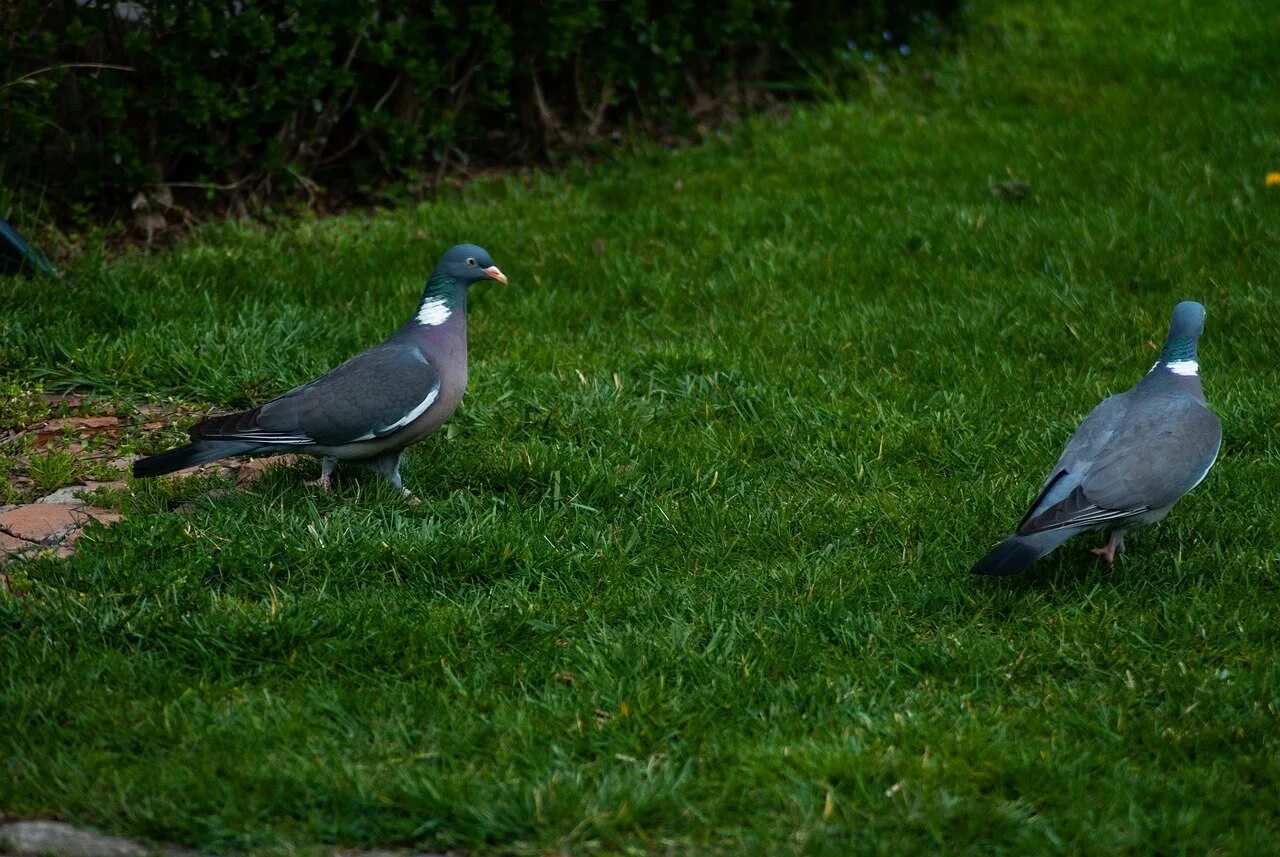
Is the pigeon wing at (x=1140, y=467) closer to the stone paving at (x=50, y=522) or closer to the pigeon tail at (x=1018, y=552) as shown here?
the pigeon tail at (x=1018, y=552)

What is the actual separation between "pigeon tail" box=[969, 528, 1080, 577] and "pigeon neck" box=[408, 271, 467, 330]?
2030 millimetres

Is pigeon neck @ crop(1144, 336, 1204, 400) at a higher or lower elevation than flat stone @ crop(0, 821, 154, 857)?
higher

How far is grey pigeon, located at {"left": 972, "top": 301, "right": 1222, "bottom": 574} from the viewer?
12.8 feet

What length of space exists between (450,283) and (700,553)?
137cm

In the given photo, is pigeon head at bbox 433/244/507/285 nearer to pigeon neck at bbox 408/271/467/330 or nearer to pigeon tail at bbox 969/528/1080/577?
pigeon neck at bbox 408/271/467/330

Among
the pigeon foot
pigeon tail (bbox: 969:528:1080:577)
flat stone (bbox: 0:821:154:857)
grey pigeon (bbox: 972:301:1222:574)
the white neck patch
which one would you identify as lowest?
the pigeon foot

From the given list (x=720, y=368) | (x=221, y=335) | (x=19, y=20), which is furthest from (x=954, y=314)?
(x=19, y=20)

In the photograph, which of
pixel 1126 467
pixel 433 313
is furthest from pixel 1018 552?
pixel 433 313

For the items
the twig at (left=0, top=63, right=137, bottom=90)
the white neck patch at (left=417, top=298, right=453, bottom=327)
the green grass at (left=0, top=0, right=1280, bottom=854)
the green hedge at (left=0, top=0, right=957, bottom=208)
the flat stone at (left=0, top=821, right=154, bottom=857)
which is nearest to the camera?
the flat stone at (left=0, top=821, right=154, bottom=857)

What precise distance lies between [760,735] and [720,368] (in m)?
2.43

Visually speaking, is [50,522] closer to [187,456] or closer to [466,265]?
[187,456]

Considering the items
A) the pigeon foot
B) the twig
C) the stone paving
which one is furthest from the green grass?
the twig

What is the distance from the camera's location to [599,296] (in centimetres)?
637

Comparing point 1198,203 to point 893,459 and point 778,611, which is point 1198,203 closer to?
point 893,459
